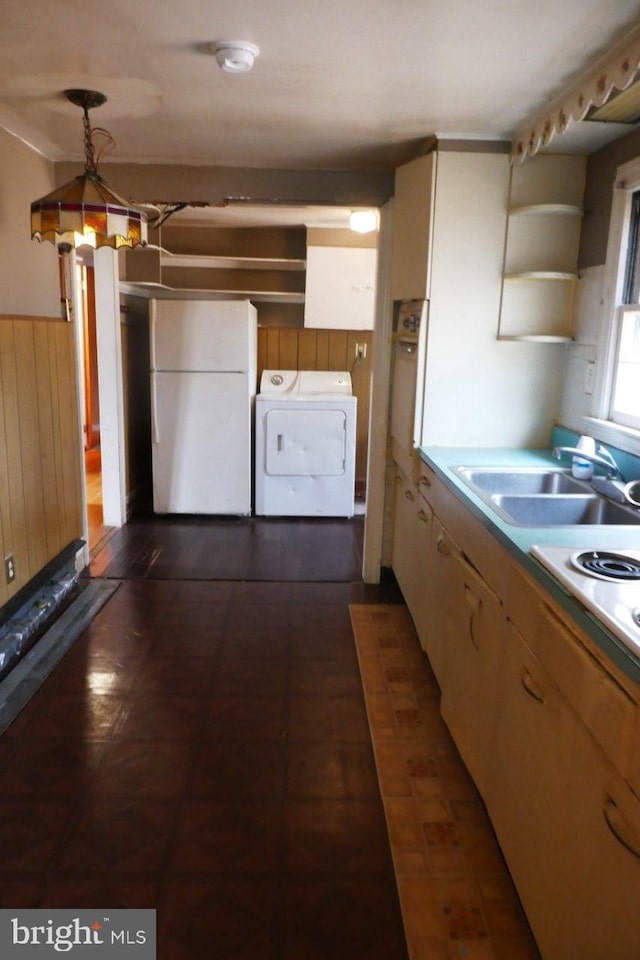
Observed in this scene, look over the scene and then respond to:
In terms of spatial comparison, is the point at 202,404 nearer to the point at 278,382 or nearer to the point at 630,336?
the point at 278,382

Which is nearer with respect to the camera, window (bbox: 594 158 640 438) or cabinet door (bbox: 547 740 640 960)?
cabinet door (bbox: 547 740 640 960)

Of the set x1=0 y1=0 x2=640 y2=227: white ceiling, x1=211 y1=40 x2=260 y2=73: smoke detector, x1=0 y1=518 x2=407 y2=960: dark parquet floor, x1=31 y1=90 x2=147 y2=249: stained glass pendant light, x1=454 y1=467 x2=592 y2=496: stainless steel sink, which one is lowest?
x1=0 y1=518 x2=407 y2=960: dark parquet floor

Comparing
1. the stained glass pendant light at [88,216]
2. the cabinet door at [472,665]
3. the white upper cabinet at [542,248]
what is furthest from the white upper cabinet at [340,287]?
the cabinet door at [472,665]

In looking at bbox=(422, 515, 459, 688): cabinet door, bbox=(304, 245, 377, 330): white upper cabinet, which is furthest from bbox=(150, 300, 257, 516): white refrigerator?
bbox=(422, 515, 459, 688): cabinet door

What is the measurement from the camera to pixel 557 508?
225cm

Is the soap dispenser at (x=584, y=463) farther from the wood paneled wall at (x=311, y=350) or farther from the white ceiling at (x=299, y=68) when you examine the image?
the wood paneled wall at (x=311, y=350)

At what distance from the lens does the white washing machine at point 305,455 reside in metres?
4.78

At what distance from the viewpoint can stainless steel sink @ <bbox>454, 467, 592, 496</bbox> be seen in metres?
2.48

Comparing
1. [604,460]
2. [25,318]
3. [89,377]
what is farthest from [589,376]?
[89,377]

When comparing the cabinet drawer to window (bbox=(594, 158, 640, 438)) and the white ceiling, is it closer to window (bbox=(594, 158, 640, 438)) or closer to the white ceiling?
window (bbox=(594, 158, 640, 438))

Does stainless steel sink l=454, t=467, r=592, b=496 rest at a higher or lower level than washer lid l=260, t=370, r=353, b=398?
lower

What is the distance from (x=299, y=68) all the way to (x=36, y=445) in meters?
1.94

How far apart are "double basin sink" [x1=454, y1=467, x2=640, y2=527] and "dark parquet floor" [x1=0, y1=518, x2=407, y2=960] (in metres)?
0.93

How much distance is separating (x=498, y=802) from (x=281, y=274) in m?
4.55
